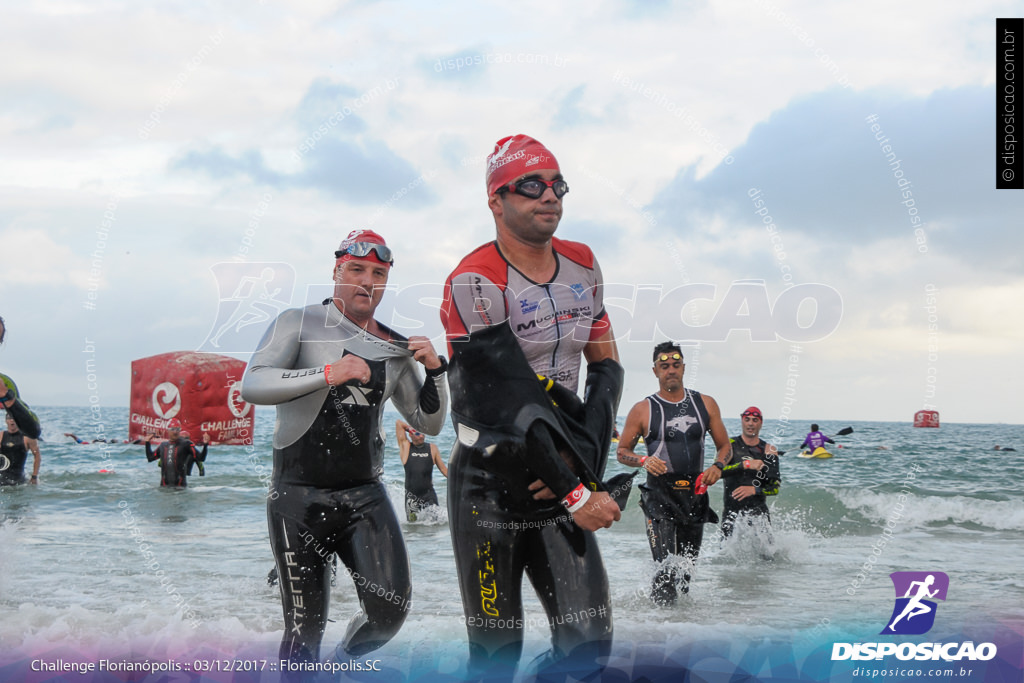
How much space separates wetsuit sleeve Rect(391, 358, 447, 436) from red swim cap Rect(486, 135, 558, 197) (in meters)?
1.17

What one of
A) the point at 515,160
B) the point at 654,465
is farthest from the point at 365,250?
the point at 654,465

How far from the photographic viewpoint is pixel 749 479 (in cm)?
1103

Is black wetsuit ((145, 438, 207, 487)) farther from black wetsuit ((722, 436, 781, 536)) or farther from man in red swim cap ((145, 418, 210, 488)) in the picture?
black wetsuit ((722, 436, 781, 536))

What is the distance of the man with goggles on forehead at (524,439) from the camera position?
3.77 metres

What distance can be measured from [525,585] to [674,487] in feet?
9.63

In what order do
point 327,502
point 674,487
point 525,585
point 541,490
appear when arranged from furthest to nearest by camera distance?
point 525,585, point 674,487, point 327,502, point 541,490

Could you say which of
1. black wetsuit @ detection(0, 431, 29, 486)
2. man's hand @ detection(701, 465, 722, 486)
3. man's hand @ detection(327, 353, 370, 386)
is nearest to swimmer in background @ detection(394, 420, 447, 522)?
man's hand @ detection(701, 465, 722, 486)

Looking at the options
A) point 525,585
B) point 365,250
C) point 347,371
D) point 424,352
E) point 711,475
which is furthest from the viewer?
point 525,585

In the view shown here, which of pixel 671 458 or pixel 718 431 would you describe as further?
pixel 718 431

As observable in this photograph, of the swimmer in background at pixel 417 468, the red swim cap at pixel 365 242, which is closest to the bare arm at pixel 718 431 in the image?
the red swim cap at pixel 365 242

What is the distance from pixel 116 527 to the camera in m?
14.9

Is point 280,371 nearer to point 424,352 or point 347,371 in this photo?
point 347,371

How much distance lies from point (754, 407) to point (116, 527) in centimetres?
1043

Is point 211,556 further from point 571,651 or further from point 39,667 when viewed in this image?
point 571,651
